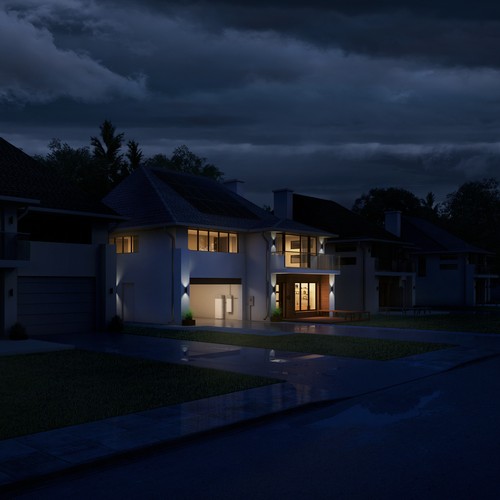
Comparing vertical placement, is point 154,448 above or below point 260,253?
below

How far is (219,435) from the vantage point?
9188 mm

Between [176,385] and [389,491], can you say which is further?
[176,385]

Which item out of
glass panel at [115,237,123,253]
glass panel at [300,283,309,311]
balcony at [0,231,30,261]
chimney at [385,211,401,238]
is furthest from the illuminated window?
chimney at [385,211,401,238]

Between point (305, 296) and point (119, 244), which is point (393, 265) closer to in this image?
point (305, 296)

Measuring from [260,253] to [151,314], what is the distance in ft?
24.0

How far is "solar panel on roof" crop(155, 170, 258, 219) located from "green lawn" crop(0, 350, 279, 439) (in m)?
17.4

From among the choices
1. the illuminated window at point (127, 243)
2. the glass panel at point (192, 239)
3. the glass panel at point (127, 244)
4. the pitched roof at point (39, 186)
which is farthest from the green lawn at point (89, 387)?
the glass panel at point (127, 244)

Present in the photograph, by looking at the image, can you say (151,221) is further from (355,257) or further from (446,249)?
(446,249)

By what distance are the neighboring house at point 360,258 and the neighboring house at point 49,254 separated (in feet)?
60.1

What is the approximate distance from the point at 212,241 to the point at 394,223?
22.4 meters

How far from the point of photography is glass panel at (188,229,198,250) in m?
31.6

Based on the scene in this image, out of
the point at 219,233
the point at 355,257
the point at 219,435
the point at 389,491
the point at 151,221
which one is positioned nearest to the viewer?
the point at 389,491

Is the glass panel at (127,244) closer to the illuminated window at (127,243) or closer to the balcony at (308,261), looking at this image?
the illuminated window at (127,243)

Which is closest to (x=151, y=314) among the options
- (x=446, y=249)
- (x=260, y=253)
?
(x=260, y=253)
